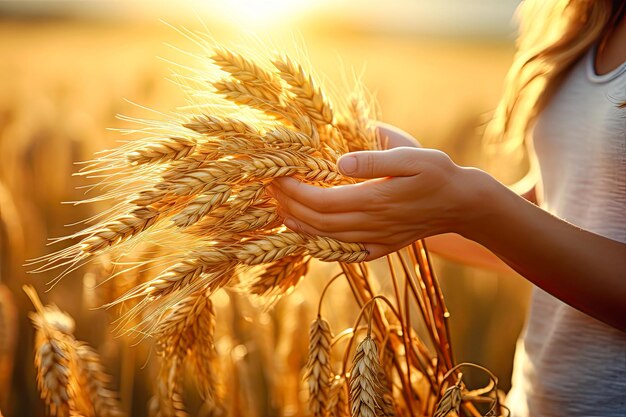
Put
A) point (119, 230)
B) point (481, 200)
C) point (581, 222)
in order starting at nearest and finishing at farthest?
point (119, 230) → point (481, 200) → point (581, 222)

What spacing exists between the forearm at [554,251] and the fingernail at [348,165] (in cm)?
20

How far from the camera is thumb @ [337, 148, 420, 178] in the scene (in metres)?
0.94

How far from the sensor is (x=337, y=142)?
1.12 meters

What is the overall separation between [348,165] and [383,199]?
0.07 metres

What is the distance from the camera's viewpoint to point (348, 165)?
946 millimetres

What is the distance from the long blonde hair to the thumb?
628mm

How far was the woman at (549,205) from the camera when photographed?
98 centimetres

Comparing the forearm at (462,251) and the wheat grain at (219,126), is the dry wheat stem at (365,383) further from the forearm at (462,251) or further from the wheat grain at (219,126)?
the forearm at (462,251)

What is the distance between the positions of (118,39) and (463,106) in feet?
22.0

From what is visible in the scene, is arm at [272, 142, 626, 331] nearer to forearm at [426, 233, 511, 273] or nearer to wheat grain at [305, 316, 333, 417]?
wheat grain at [305, 316, 333, 417]

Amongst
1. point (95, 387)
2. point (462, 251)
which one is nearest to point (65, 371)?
point (95, 387)

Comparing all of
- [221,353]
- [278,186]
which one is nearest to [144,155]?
[278,186]

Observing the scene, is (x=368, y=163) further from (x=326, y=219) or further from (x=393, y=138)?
(x=393, y=138)

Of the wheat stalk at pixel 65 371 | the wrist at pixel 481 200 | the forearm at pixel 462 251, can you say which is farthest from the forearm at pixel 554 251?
the wheat stalk at pixel 65 371
